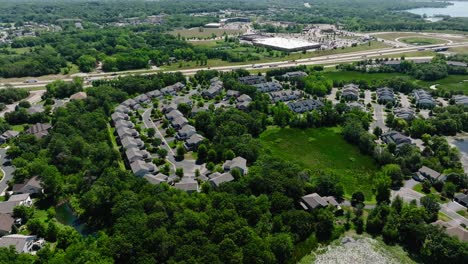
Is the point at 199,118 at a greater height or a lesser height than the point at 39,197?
greater

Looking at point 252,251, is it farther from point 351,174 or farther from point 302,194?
point 351,174

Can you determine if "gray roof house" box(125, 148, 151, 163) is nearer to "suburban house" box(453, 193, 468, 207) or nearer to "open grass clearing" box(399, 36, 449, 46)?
"suburban house" box(453, 193, 468, 207)

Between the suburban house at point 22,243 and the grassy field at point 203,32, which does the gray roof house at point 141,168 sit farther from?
the grassy field at point 203,32

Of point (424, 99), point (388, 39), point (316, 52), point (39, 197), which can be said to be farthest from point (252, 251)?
point (388, 39)

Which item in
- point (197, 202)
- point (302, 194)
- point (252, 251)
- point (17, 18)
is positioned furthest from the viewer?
point (17, 18)

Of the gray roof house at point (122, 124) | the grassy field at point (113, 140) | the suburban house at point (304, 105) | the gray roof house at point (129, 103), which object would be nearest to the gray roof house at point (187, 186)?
the grassy field at point (113, 140)

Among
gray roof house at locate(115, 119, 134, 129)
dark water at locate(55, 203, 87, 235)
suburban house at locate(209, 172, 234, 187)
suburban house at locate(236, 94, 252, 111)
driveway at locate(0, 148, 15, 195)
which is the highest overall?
suburban house at locate(236, 94, 252, 111)

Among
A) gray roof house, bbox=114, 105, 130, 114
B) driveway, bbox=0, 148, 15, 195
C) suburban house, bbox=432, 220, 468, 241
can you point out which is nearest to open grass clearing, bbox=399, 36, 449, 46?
gray roof house, bbox=114, 105, 130, 114

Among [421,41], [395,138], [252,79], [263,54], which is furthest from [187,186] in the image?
[421,41]
